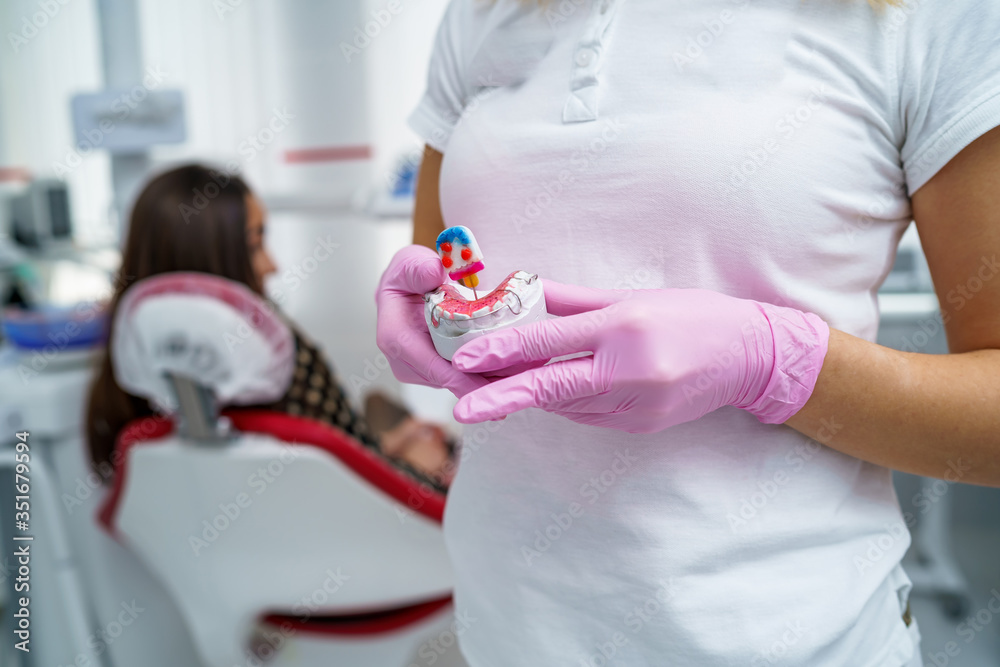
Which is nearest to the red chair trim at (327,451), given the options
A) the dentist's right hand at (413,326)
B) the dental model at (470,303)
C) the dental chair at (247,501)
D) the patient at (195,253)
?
the dental chair at (247,501)

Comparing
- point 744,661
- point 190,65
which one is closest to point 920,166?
point 744,661

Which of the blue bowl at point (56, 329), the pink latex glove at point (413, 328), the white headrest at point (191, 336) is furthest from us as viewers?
Answer: the blue bowl at point (56, 329)

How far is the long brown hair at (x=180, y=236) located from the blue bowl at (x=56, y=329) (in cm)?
7

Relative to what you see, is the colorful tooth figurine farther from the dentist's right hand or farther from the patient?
the patient

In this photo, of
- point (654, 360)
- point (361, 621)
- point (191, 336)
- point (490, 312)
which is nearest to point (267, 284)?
point (191, 336)

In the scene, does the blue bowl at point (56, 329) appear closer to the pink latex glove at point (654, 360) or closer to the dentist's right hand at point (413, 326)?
the dentist's right hand at point (413, 326)

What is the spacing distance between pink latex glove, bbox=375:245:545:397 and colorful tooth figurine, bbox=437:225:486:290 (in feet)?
0.12

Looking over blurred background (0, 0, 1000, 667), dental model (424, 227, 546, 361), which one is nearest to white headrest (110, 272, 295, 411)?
blurred background (0, 0, 1000, 667)

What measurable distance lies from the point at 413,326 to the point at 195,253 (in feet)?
3.29

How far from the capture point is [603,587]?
1.84 feet

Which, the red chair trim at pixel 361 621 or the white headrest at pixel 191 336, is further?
the red chair trim at pixel 361 621

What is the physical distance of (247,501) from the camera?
1166 mm

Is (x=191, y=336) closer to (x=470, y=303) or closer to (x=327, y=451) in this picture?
(x=327, y=451)

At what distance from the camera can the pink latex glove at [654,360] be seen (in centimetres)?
47
